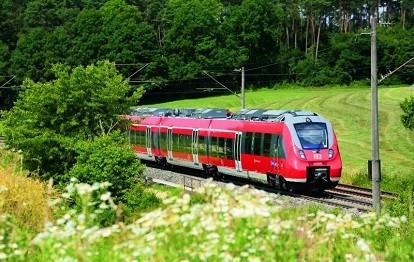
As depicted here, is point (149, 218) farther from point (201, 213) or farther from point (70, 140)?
point (70, 140)

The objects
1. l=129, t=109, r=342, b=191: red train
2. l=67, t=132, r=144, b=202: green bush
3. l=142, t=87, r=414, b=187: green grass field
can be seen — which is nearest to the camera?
l=129, t=109, r=342, b=191: red train

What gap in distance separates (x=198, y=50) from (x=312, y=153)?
228ft

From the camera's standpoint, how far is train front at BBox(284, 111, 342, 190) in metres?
26.8

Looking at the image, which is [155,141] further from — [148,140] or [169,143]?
[169,143]

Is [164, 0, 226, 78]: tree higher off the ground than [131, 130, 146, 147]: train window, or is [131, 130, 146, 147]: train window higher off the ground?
[164, 0, 226, 78]: tree

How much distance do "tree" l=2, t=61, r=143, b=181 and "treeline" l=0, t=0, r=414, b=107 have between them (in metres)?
54.2

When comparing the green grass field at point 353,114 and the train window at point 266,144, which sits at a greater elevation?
the train window at point 266,144

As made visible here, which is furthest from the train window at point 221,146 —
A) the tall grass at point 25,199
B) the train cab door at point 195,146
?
the tall grass at point 25,199

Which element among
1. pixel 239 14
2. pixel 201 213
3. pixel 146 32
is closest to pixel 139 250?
pixel 201 213

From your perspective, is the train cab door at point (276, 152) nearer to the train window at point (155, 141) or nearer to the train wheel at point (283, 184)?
the train wheel at point (283, 184)

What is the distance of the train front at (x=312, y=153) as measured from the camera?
26.8m

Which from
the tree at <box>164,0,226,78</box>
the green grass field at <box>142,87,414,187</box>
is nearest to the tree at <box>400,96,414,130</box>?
the green grass field at <box>142,87,414,187</box>

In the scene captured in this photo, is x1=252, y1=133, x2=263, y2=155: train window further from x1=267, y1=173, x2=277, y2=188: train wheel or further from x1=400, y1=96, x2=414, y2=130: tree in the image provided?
x1=400, y1=96, x2=414, y2=130: tree

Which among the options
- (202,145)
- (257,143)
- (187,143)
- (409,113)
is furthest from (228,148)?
(409,113)
